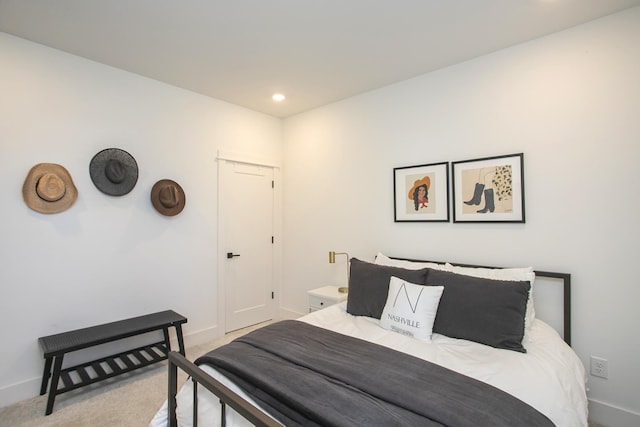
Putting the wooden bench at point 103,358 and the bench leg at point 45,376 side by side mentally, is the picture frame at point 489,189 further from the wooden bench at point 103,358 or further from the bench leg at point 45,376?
the bench leg at point 45,376

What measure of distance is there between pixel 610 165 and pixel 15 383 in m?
4.53

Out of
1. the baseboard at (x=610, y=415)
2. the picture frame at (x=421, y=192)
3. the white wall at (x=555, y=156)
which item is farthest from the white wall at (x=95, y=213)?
the baseboard at (x=610, y=415)

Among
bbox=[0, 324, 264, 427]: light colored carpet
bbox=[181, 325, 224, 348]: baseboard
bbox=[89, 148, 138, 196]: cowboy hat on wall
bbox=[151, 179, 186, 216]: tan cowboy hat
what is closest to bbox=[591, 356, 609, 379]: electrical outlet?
bbox=[0, 324, 264, 427]: light colored carpet

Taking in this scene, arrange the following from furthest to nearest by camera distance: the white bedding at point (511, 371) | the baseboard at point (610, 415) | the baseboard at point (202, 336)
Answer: the baseboard at point (202, 336)
the baseboard at point (610, 415)
the white bedding at point (511, 371)

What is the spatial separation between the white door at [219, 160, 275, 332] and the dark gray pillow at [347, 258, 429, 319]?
1.69 metres

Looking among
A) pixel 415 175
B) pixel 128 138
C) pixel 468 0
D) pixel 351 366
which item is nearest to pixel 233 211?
pixel 128 138

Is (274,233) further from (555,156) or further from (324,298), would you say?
(555,156)

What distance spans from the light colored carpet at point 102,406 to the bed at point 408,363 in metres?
0.85

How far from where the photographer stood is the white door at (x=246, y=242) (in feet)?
12.0

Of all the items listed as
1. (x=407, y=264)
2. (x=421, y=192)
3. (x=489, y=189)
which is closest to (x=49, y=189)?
(x=407, y=264)

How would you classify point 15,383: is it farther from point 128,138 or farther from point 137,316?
point 128,138

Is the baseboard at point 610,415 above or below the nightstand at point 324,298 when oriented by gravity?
below

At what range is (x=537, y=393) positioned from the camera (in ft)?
4.58

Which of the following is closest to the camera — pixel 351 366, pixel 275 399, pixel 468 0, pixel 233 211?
pixel 275 399
